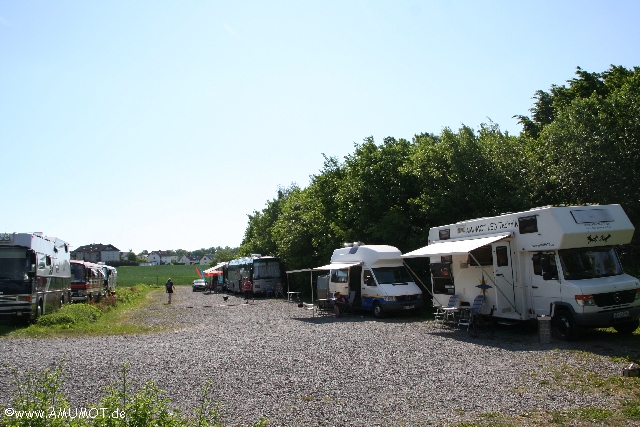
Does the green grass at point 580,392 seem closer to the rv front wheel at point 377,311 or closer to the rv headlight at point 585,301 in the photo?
the rv headlight at point 585,301

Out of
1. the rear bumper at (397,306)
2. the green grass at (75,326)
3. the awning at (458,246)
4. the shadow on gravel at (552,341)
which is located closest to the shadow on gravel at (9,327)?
the green grass at (75,326)

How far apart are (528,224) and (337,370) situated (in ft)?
22.7

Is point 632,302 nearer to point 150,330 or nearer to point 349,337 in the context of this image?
point 349,337


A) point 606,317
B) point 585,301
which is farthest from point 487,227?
point 606,317

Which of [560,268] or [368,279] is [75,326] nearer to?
[368,279]

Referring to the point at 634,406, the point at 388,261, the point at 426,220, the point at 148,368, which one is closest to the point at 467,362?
the point at 634,406

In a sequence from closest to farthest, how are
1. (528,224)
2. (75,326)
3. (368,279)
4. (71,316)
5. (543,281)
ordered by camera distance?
1. (543,281)
2. (528,224)
3. (75,326)
4. (71,316)
5. (368,279)

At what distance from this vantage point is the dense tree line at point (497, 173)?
20.1 metres

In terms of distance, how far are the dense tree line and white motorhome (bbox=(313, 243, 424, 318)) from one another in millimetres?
2537

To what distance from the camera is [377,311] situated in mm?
20141

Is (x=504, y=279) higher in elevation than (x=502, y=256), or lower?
lower

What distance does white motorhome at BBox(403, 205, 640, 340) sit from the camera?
484 inches

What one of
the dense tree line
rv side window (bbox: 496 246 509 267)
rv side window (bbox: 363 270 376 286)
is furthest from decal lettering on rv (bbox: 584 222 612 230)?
rv side window (bbox: 363 270 376 286)

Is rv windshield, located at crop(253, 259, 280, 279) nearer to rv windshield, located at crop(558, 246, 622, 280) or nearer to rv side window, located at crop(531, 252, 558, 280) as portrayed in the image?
rv side window, located at crop(531, 252, 558, 280)
